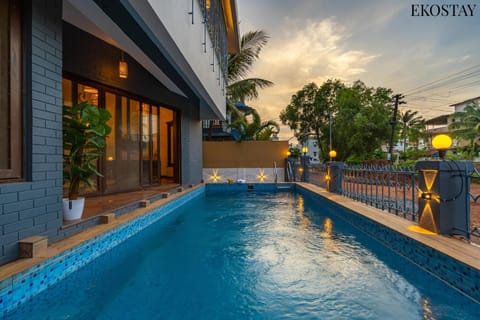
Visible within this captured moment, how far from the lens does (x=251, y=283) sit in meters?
2.76

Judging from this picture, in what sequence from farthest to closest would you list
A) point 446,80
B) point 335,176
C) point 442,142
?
point 446,80 < point 335,176 < point 442,142

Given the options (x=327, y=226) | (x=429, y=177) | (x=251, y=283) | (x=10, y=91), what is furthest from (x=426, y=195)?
(x=10, y=91)

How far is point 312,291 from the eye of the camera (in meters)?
2.58

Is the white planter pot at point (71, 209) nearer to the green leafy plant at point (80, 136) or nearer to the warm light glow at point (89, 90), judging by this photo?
the green leafy plant at point (80, 136)

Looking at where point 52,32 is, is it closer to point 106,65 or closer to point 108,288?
point 108,288

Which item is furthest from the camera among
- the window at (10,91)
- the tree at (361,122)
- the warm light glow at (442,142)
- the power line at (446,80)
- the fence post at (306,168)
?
the tree at (361,122)

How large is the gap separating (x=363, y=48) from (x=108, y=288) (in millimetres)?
15133

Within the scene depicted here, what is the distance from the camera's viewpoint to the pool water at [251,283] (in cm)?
224

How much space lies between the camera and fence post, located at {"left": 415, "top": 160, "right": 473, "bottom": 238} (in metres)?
2.94

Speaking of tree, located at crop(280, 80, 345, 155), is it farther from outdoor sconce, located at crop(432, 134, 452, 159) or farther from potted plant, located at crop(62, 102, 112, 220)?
potted plant, located at crop(62, 102, 112, 220)

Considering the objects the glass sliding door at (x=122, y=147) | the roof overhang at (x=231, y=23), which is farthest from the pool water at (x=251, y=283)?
the roof overhang at (x=231, y=23)

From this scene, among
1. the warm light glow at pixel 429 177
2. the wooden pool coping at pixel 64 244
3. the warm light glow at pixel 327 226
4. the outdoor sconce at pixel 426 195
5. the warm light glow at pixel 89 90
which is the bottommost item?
the warm light glow at pixel 327 226

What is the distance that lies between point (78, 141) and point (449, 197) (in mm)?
4545

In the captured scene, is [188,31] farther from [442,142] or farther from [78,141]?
[442,142]
